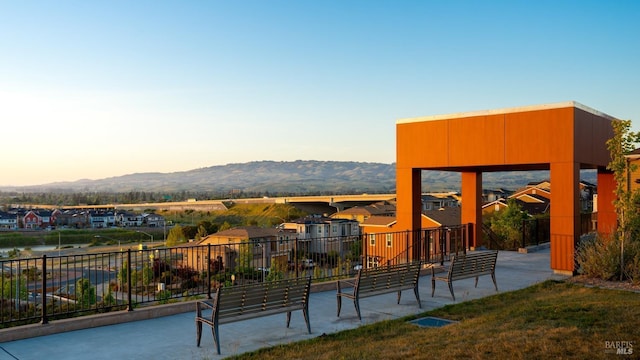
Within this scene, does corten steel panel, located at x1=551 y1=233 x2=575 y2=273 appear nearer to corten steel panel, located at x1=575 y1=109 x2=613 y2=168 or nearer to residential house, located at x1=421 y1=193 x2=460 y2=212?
corten steel panel, located at x1=575 y1=109 x2=613 y2=168

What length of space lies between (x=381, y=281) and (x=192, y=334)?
3247 millimetres

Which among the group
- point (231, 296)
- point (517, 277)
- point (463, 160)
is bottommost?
point (517, 277)

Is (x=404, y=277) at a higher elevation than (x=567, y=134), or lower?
→ lower

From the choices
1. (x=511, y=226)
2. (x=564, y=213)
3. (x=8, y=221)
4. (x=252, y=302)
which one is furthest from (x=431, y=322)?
(x=8, y=221)

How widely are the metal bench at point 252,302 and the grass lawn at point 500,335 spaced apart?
0.63 metres

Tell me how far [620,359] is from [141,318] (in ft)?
22.0

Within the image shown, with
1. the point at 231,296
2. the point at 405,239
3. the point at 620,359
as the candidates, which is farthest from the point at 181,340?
the point at 405,239

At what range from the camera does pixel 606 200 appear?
1867cm

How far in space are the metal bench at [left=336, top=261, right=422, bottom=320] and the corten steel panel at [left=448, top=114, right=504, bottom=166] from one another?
6331 millimetres

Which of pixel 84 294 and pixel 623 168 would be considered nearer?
pixel 623 168

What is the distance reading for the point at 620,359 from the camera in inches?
211

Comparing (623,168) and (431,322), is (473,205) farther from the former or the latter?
(431,322)

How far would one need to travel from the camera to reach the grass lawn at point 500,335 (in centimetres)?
580

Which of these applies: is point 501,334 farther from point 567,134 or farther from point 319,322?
point 567,134
